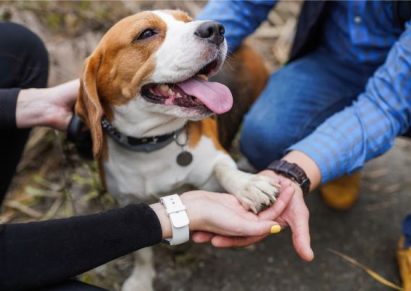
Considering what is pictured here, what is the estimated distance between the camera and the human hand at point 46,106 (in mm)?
1990

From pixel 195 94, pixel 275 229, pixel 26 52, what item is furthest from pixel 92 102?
pixel 275 229

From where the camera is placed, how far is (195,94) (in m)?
1.77

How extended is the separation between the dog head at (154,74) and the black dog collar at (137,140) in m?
0.04

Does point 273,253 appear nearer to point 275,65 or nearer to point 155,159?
point 155,159

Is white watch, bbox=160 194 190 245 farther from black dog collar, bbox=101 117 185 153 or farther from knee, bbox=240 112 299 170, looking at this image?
knee, bbox=240 112 299 170

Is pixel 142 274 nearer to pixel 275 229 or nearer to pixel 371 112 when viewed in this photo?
pixel 275 229

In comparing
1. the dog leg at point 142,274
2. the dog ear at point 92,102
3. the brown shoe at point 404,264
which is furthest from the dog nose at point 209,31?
the brown shoe at point 404,264

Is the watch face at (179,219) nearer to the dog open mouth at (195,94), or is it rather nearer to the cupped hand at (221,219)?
the cupped hand at (221,219)

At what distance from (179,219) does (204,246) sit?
85 centimetres

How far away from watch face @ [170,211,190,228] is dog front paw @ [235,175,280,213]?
24 centimetres

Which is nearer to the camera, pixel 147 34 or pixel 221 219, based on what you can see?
pixel 221 219

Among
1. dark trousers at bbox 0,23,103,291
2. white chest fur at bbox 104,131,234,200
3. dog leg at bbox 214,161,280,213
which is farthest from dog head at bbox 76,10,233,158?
dark trousers at bbox 0,23,103,291

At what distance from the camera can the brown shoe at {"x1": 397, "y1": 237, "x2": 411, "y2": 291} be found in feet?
6.82

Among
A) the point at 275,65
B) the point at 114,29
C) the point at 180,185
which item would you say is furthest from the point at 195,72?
the point at 275,65
